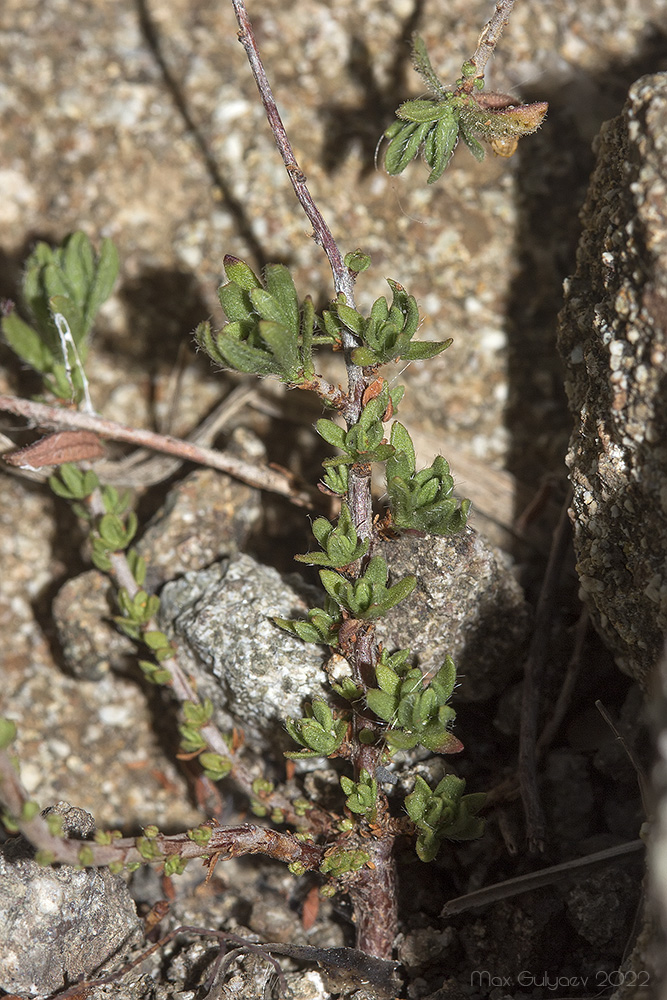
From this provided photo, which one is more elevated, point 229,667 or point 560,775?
point 560,775

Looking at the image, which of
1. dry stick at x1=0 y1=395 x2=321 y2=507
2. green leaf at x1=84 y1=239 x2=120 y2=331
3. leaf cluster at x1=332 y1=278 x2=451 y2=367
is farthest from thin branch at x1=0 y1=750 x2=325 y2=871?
green leaf at x1=84 y1=239 x2=120 y2=331

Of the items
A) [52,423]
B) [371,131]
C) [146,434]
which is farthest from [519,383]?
[52,423]

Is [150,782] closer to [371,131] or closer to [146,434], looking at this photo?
[146,434]

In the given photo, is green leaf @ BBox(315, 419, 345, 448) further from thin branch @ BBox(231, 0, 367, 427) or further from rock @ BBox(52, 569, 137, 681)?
rock @ BBox(52, 569, 137, 681)

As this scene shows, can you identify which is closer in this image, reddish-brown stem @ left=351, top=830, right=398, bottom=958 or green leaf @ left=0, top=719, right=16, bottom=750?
green leaf @ left=0, top=719, right=16, bottom=750

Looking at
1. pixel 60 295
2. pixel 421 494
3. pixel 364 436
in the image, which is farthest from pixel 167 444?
pixel 421 494

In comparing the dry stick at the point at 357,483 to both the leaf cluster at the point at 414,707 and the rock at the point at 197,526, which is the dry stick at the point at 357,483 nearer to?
the leaf cluster at the point at 414,707

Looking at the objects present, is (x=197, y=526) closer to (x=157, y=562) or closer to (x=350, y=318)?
(x=157, y=562)
